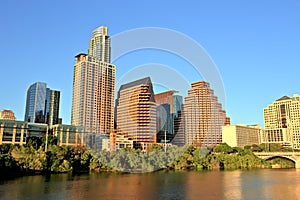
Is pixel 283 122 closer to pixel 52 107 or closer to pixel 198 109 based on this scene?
pixel 198 109

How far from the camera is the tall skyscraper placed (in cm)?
3098

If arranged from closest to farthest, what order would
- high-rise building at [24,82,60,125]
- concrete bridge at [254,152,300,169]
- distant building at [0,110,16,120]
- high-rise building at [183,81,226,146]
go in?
high-rise building at [183,81,226,146], concrete bridge at [254,152,300,169], distant building at [0,110,16,120], high-rise building at [24,82,60,125]

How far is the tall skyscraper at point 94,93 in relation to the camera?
3098cm

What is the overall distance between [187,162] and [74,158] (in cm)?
1100

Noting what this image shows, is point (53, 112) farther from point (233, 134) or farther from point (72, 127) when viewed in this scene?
point (233, 134)

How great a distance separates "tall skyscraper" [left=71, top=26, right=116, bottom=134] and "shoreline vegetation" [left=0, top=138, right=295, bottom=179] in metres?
5.71

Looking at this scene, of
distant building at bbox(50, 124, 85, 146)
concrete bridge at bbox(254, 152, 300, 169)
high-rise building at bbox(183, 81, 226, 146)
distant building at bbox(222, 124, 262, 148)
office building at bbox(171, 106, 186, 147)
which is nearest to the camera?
high-rise building at bbox(183, 81, 226, 146)

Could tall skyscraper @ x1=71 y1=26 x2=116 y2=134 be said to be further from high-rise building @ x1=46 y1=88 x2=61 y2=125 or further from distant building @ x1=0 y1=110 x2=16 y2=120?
high-rise building @ x1=46 y1=88 x2=61 y2=125

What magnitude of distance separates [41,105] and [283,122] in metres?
51.2

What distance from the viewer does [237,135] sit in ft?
166

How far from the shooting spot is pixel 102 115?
31.8 m

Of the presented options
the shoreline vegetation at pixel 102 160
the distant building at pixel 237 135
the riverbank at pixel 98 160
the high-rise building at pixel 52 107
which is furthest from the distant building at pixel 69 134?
the high-rise building at pixel 52 107

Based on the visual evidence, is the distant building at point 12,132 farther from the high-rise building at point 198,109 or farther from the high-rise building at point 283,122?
the high-rise building at point 283,122

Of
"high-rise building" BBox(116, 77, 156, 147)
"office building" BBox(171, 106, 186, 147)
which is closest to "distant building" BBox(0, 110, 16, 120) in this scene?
"high-rise building" BBox(116, 77, 156, 147)
